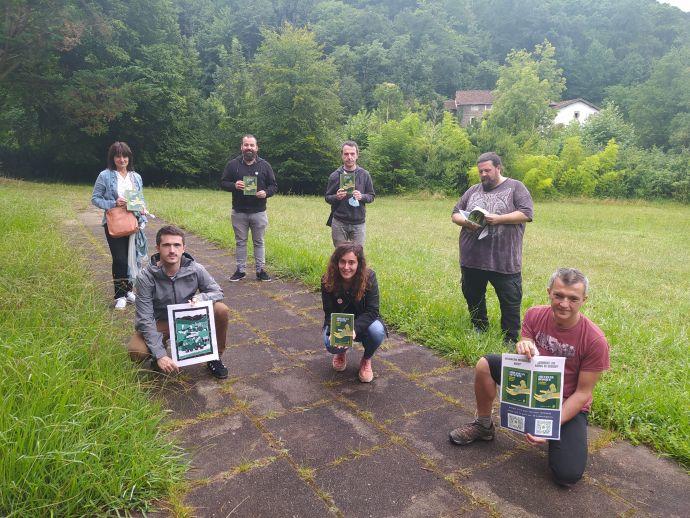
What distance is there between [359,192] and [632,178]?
25.9 m

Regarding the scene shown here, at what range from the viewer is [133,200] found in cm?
496

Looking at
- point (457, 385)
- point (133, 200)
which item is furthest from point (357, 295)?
point (133, 200)

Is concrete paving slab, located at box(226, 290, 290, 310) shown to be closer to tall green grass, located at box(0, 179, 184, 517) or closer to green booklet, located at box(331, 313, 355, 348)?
tall green grass, located at box(0, 179, 184, 517)

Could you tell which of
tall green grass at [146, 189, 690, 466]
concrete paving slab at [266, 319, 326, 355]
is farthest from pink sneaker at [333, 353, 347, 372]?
tall green grass at [146, 189, 690, 466]

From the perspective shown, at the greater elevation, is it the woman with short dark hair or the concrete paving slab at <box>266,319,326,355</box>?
the woman with short dark hair

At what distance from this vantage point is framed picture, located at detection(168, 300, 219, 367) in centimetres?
339

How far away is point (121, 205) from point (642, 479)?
476 centimetres

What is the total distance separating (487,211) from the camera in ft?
14.0

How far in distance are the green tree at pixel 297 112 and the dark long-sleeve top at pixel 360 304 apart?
917 inches

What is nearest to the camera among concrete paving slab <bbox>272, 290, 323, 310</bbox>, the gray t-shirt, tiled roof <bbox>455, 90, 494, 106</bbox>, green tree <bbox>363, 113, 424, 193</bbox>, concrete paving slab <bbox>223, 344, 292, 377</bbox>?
concrete paving slab <bbox>223, 344, 292, 377</bbox>

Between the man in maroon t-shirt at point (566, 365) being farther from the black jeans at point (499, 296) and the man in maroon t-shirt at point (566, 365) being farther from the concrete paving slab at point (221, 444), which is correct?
the black jeans at point (499, 296)

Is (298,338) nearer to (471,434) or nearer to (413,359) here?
(413,359)

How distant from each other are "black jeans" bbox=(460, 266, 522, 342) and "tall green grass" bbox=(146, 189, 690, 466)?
0.13m

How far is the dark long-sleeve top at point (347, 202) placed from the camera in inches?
230
